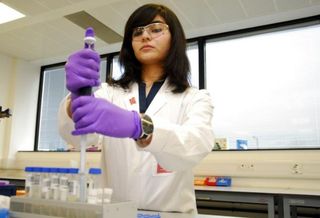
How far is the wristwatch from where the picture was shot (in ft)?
2.36

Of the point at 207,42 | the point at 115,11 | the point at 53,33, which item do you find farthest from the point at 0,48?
the point at 207,42

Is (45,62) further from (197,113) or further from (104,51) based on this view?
(197,113)

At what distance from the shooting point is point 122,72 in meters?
1.24

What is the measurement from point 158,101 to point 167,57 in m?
0.18

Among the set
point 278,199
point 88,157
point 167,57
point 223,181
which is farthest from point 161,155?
point 223,181

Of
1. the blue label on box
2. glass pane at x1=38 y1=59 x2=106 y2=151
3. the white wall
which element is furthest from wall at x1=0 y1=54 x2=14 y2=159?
the blue label on box

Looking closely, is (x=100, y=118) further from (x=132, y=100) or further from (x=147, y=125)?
(x=132, y=100)

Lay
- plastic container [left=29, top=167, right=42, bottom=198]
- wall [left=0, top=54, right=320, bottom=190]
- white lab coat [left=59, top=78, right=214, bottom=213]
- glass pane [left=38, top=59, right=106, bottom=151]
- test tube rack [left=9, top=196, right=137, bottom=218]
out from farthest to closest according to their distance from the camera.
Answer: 1. glass pane [left=38, top=59, right=106, bottom=151]
2. wall [left=0, top=54, right=320, bottom=190]
3. white lab coat [left=59, top=78, right=214, bottom=213]
4. plastic container [left=29, top=167, right=42, bottom=198]
5. test tube rack [left=9, top=196, right=137, bottom=218]

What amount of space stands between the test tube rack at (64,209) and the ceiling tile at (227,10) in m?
2.84

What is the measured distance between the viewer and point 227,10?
3.23m

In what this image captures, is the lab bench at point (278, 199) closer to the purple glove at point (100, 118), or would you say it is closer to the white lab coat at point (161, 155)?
the white lab coat at point (161, 155)

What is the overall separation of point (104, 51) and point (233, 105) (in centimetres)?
203

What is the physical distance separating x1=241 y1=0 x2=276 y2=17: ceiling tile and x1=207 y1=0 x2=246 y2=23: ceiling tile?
68mm

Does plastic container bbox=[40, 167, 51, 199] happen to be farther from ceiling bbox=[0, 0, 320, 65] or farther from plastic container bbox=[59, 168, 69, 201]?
ceiling bbox=[0, 0, 320, 65]
